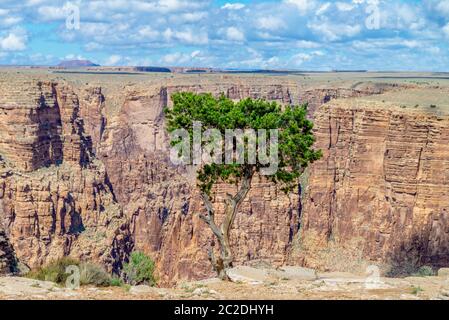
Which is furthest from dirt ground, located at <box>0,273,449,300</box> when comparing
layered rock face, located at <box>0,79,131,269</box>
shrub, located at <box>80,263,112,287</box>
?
layered rock face, located at <box>0,79,131,269</box>

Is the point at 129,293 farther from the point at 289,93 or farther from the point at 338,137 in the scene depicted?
the point at 289,93

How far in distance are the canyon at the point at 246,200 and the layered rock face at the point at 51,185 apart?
12 centimetres

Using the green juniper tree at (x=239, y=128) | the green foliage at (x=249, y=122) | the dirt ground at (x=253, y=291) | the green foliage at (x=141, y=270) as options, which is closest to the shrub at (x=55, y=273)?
the dirt ground at (x=253, y=291)

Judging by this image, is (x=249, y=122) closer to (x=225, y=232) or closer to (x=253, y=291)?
(x=225, y=232)

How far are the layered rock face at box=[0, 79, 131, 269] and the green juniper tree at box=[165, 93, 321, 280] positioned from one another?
40.8 meters

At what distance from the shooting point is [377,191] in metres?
61.0

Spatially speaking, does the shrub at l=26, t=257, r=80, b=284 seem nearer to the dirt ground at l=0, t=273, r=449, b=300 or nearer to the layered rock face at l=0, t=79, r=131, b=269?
the dirt ground at l=0, t=273, r=449, b=300

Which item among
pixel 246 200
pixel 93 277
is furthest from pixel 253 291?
pixel 246 200

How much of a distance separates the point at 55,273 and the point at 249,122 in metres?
9.09

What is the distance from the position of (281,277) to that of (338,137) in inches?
1786

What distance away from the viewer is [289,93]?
116m

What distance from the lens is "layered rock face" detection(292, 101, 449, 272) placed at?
53.6 meters

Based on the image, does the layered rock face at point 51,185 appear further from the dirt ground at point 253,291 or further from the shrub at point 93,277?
the dirt ground at point 253,291

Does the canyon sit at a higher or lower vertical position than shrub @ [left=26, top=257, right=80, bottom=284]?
lower
